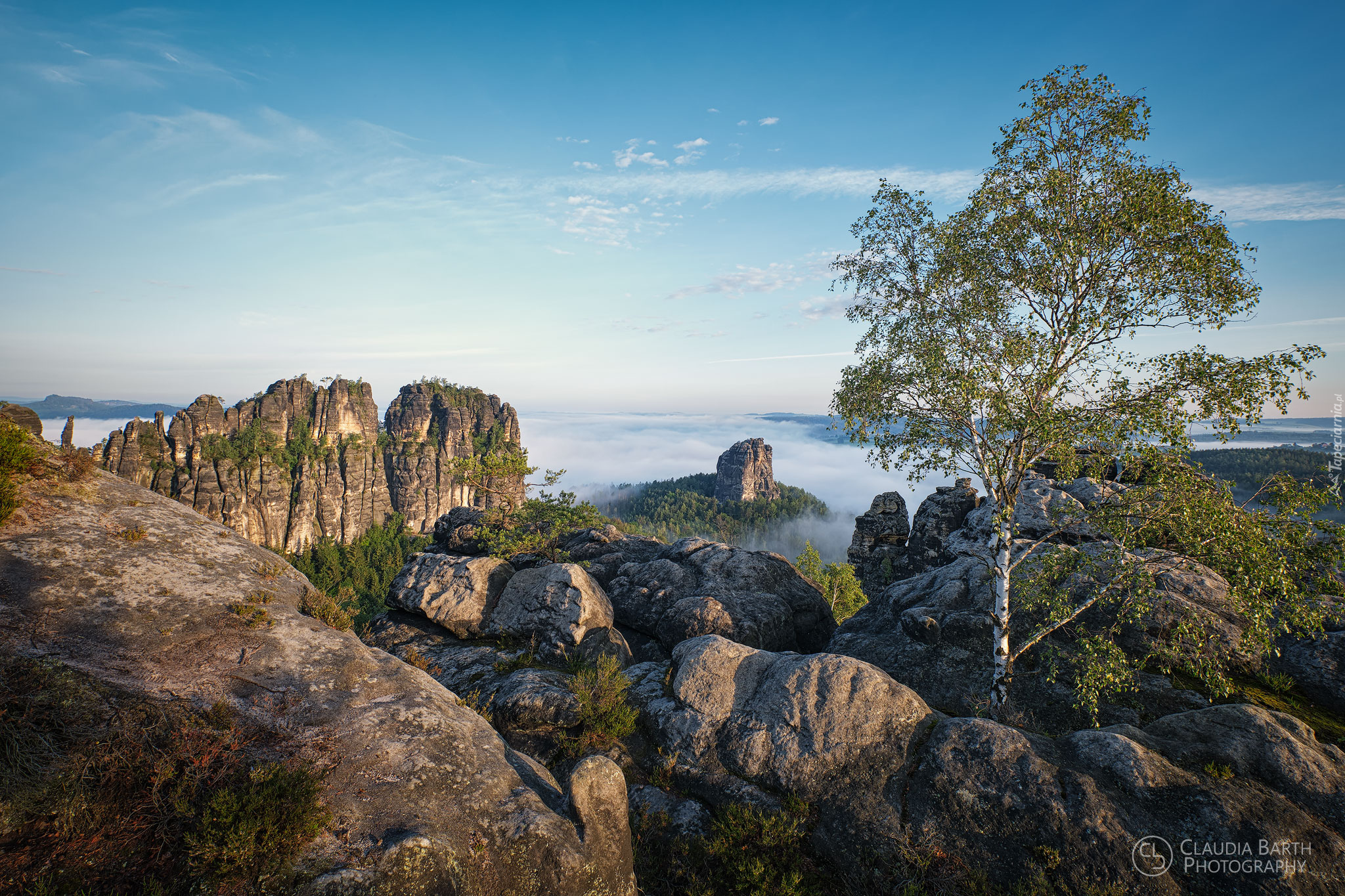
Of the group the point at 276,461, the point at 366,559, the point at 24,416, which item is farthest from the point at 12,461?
the point at 276,461

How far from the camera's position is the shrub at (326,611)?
39.0ft

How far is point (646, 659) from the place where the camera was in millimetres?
19859

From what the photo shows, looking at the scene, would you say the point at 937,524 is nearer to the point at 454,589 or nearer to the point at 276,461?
the point at 454,589

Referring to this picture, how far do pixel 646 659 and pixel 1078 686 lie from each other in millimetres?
13221

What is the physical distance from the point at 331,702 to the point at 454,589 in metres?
10.3

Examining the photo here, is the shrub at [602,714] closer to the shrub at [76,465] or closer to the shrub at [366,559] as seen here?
the shrub at [76,465]

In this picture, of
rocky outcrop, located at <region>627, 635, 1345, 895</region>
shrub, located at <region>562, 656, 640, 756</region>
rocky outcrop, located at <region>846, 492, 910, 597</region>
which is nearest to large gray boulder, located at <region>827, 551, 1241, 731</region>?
rocky outcrop, located at <region>627, 635, 1345, 895</region>

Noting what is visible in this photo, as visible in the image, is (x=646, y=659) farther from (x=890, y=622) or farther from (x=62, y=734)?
(x=62, y=734)

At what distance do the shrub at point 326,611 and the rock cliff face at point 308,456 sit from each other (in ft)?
362

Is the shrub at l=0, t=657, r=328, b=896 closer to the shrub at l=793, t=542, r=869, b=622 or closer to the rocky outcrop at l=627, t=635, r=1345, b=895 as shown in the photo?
the rocky outcrop at l=627, t=635, r=1345, b=895

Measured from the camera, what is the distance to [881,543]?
33.1 metres

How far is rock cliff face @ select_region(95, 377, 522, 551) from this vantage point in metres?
125
